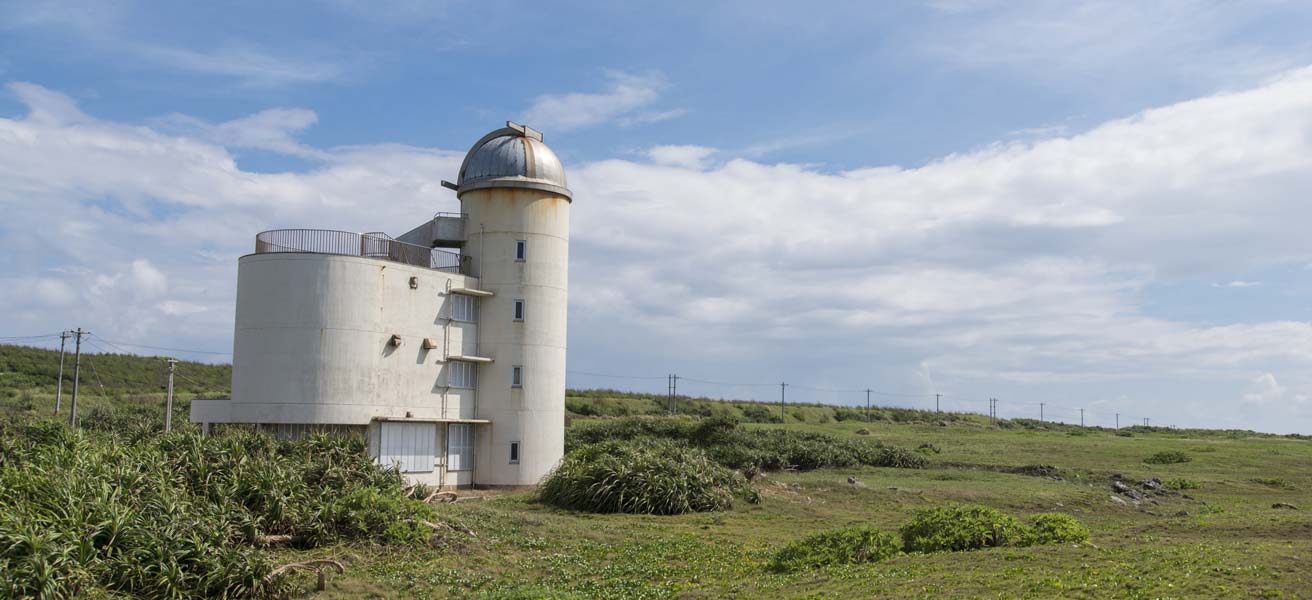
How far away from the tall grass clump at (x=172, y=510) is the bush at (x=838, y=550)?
268 inches

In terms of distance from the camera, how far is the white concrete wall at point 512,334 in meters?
33.4

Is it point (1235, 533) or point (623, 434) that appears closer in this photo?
point (1235, 533)

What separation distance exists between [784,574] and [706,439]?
77.0ft

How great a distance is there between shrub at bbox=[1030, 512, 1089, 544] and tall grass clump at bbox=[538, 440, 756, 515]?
10.6 m

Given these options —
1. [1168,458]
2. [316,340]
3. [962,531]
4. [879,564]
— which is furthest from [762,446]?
[879,564]

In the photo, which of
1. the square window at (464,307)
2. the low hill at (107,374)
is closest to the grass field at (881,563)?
the square window at (464,307)

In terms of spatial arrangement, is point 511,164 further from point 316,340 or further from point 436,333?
point 316,340

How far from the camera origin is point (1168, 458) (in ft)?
135

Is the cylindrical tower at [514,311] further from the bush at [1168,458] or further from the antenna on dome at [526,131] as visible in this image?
the bush at [1168,458]

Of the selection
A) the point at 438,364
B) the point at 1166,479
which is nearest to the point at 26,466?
the point at 438,364

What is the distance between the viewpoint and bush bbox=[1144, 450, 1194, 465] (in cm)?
4069

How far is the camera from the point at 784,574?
51.5ft

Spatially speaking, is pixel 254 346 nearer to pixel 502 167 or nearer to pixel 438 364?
pixel 438 364

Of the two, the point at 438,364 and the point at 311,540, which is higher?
the point at 438,364
